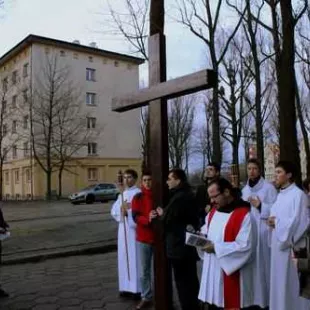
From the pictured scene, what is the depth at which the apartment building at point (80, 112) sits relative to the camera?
50219 millimetres

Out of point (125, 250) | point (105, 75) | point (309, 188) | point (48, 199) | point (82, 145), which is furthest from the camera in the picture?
point (105, 75)

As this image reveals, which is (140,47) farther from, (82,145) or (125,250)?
(82,145)

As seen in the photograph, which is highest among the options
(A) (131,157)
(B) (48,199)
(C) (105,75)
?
(C) (105,75)

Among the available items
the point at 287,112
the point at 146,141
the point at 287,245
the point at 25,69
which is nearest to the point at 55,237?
the point at 146,141

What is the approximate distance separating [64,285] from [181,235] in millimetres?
3590

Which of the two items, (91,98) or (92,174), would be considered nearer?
(92,174)

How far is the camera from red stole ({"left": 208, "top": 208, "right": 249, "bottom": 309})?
4.91 meters

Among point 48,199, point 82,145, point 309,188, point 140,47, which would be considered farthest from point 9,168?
point 309,188

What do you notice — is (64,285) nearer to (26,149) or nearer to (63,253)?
(63,253)

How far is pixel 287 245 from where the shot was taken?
19.7 ft

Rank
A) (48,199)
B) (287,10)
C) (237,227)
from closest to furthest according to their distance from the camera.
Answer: (237,227)
(287,10)
(48,199)

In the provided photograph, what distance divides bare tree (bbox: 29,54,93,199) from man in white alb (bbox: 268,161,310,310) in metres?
40.5

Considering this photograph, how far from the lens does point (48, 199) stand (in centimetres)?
4338

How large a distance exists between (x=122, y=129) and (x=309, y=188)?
4969cm
